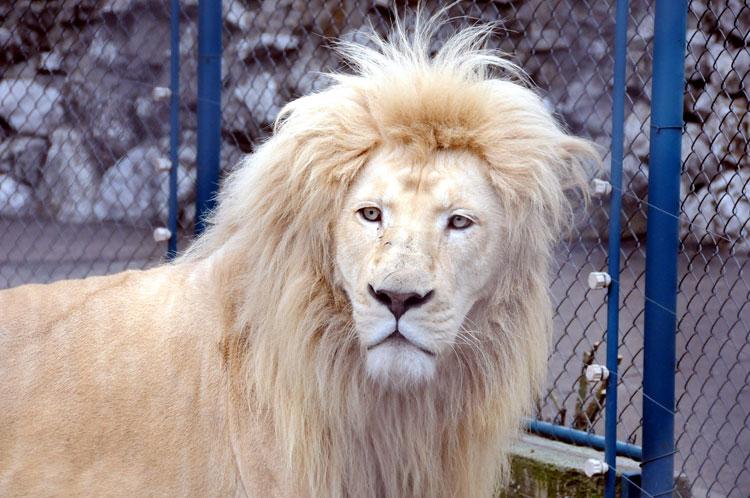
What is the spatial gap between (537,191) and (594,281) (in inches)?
29.8

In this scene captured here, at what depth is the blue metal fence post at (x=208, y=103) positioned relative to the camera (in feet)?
11.9

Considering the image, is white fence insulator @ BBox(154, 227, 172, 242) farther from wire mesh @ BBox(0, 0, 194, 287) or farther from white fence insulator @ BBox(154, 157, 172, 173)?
wire mesh @ BBox(0, 0, 194, 287)

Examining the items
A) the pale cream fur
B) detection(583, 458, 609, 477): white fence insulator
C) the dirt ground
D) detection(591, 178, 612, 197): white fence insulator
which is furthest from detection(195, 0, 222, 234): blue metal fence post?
detection(583, 458, 609, 477): white fence insulator

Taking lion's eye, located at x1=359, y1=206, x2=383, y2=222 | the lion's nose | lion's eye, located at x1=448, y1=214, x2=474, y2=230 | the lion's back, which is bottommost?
the lion's back

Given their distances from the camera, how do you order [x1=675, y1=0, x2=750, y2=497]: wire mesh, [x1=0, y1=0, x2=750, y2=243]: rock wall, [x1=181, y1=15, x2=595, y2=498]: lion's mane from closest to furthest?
[x1=181, y1=15, x2=595, y2=498]: lion's mane, [x1=675, y1=0, x2=750, y2=497]: wire mesh, [x1=0, y1=0, x2=750, y2=243]: rock wall

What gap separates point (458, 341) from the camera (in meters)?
2.18

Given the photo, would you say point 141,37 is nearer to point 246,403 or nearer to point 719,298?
point 719,298

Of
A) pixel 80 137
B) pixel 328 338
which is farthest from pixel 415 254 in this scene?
pixel 80 137

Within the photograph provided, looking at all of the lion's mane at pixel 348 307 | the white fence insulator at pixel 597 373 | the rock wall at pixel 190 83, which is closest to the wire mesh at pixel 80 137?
the rock wall at pixel 190 83

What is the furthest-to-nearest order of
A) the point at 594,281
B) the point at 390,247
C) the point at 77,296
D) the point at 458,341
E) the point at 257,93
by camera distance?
1. the point at 257,93
2. the point at 594,281
3. the point at 77,296
4. the point at 458,341
5. the point at 390,247

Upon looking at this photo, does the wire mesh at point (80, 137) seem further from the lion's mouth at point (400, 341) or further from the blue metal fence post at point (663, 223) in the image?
the lion's mouth at point (400, 341)

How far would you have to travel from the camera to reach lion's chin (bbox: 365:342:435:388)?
201cm

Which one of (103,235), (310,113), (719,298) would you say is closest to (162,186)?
(103,235)

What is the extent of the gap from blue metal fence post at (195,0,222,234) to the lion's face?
1.59m
